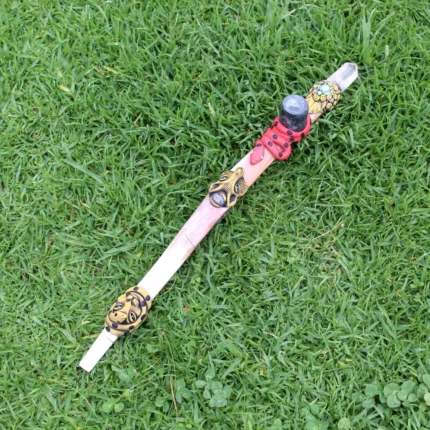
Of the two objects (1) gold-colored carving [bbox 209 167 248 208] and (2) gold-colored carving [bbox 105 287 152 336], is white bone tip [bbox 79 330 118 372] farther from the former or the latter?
(1) gold-colored carving [bbox 209 167 248 208]

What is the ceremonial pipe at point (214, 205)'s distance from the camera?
7.61 ft

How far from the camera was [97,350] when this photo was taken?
2.34 meters

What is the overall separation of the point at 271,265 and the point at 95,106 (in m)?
1.21

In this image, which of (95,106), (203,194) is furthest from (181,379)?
(95,106)

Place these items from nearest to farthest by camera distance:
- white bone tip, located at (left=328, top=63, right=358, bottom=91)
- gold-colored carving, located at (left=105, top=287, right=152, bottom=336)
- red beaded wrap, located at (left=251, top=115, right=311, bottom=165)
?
gold-colored carving, located at (left=105, top=287, right=152, bottom=336)
red beaded wrap, located at (left=251, top=115, right=311, bottom=165)
white bone tip, located at (left=328, top=63, right=358, bottom=91)

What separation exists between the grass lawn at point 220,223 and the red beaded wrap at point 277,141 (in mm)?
155

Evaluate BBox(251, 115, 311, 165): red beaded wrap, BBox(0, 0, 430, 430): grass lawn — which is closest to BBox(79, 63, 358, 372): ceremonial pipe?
BBox(251, 115, 311, 165): red beaded wrap

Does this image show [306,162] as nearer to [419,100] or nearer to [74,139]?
[419,100]

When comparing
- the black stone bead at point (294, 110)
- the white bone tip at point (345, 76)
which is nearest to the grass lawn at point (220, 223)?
the white bone tip at point (345, 76)

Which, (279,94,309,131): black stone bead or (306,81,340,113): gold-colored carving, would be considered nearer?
(279,94,309,131): black stone bead

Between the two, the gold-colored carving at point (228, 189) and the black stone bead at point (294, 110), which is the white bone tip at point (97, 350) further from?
the black stone bead at point (294, 110)

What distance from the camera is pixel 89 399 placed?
7.80 ft

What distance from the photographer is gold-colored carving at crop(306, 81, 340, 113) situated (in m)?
2.53

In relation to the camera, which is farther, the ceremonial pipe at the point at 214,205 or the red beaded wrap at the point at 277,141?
the red beaded wrap at the point at 277,141
